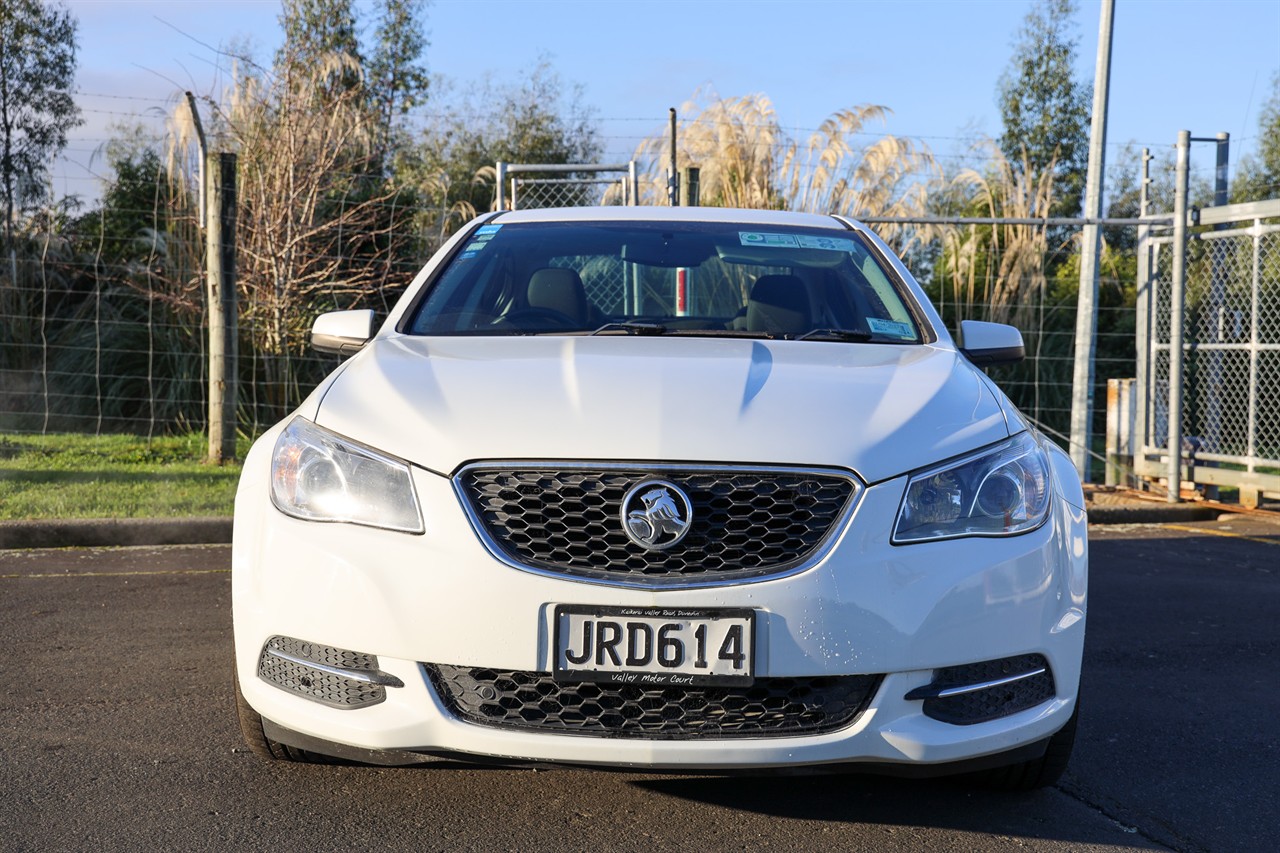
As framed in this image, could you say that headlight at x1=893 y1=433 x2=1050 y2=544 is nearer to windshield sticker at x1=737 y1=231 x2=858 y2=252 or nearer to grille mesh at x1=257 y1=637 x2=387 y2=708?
grille mesh at x1=257 y1=637 x2=387 y2=708

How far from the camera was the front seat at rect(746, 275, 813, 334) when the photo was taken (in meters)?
3.77

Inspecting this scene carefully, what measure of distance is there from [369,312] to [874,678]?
2.00 metres

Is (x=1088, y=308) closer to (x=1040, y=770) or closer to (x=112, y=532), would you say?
(x=112, y=532)

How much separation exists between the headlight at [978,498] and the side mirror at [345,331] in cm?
177

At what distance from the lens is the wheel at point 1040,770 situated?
9.54ft

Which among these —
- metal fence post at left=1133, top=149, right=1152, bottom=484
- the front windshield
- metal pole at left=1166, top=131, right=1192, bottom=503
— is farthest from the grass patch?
metal fence post at left=1133, top=149, right=1152, bottom=484

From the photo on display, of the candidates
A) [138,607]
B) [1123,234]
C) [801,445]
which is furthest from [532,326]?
[1123,234]

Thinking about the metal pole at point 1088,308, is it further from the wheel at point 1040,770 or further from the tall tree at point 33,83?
the tall tree at point 33,83

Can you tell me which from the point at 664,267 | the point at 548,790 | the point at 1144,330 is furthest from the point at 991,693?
the point at 1144,330

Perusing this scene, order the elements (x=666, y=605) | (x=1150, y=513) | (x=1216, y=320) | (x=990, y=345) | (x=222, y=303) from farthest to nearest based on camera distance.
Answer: (x=1216, y=320) < (x=222, y=303) < (x=1150, y=513) < (x=990, y=345) < (x=666, y=605)

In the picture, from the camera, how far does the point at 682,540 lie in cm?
251

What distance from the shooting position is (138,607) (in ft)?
16.8

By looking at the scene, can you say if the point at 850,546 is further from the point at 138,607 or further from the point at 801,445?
the point at 138,607

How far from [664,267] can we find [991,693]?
6.33 feet
